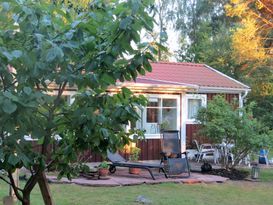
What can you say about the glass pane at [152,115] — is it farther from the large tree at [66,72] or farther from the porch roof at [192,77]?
the large tree at [66,72]

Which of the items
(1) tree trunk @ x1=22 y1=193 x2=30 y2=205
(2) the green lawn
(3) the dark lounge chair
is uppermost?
(1) tree trunk @ x1=22 y1=193 x2=30 y2=205

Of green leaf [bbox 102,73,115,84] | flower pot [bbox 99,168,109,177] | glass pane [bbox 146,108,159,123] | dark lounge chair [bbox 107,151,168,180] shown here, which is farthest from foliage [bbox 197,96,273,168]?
green leaf [bbox 102,73,115,84]

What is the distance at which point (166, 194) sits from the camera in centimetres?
899

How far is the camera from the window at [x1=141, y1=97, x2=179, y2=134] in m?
14.6

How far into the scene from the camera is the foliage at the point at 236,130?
11.6 meters

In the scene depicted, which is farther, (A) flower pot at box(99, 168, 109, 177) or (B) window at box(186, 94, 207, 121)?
(B) window at box(186, 94, 207, 121)

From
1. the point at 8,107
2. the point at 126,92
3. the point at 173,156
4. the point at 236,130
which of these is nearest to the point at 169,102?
the point at 173,156

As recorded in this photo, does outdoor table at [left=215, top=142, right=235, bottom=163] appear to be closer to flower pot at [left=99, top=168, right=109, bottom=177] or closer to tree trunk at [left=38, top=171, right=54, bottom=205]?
flower pot at [left=99, top=168, right=109, bottom=177]

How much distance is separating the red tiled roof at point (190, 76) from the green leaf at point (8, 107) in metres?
13.3

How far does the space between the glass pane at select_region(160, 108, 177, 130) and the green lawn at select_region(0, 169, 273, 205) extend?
4.53m

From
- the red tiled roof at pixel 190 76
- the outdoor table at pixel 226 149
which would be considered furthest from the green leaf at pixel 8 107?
the red tiled roof at pixel 190 76

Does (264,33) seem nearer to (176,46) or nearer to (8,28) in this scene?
(176,46)

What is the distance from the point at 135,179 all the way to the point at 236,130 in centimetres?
301

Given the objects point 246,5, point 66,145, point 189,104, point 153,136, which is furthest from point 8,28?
point 246,5
